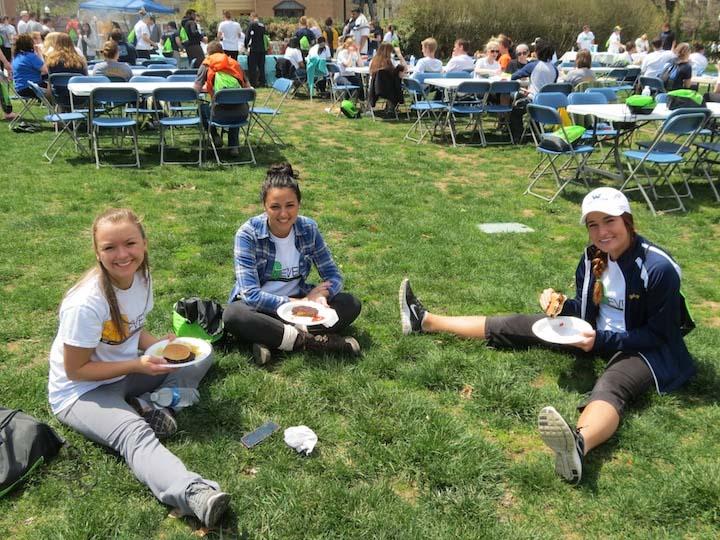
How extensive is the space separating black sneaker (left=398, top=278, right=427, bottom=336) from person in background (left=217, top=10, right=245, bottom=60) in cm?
1490

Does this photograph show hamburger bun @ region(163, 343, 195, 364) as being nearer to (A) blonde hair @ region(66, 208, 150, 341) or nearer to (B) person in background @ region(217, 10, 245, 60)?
(A) blonde hair @ region(66, 208, 150, 341)

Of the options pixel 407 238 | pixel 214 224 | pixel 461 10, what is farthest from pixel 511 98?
pixel 461 10

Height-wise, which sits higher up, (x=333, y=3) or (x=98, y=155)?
(x=333, y=3)

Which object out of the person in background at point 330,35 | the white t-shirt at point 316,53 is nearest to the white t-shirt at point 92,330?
the white t-shirt at point 316,53

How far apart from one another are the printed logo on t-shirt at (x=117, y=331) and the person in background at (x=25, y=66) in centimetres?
925

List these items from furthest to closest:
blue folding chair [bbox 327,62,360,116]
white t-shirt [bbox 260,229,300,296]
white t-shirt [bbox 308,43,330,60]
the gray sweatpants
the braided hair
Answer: white t-shirt [bbox 308,43,330,60]
blue folding chair [bbox 327,62,360,116]
white t-shirt [bbox 260,229,300,296]
the braided hair
the gray sweatpants

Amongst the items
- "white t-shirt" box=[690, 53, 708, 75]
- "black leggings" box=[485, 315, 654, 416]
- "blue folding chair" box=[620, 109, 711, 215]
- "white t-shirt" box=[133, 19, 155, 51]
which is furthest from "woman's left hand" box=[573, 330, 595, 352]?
"white t-shirt" box=[133, 19, 155, 51]

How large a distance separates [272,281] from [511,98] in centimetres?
891

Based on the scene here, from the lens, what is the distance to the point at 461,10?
999 inches

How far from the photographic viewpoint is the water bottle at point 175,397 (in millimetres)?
3066

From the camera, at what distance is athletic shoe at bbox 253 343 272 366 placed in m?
3.54

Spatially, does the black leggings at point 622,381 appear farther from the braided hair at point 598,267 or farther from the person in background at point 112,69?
the person in background at point 112,69

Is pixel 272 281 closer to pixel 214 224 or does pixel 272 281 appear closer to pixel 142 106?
pixel 214 224

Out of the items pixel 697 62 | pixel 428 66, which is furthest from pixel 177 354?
Answer: pixel 697 62
